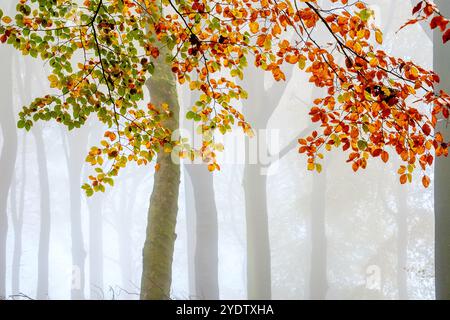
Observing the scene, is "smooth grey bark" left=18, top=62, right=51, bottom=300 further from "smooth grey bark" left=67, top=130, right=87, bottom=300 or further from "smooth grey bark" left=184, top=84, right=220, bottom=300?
"smooth grey bark" left=184, top=84, right=220, bottom=300

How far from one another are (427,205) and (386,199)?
7.58 ft

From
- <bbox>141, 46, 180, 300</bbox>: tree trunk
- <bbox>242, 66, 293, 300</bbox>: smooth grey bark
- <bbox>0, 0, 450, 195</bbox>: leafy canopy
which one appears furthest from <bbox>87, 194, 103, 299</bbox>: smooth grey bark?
<bbox>0, 0, 450, 195</bbox>: leafy canopy

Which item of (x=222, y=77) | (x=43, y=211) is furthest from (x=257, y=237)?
(x=43, y=211)

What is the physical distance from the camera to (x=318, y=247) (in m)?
18.1

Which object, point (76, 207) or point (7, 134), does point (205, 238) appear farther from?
point (76, 207)

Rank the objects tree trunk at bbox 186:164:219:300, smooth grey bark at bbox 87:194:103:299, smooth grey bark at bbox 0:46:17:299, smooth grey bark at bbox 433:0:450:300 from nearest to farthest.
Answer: smooth grey bark at bbox 433:0:450:300, tree trunk at bbox 186:164:219:300, smooth grey bark at bbox 0:46:17:299, smooth grey bark at bbox 87:194:103:299

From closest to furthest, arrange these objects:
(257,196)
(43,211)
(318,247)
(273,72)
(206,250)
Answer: (273,72) < (206,250) < (257,196) < (318,247) < (43,211)

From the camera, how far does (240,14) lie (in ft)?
13.1

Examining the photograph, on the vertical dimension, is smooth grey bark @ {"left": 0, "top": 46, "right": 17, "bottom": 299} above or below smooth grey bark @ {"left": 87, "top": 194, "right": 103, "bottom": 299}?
above

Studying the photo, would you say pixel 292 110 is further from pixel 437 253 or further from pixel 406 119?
pixel 406 119

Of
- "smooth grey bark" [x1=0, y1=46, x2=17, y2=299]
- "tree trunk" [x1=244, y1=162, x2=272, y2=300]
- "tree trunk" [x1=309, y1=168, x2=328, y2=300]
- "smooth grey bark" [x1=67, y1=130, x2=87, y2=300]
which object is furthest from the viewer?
"smooth grey bark" [x1=67, y1=130, x2=87, y2=300]

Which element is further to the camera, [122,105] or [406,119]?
[122,105]

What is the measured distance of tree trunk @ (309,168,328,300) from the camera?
17491 millimetres
